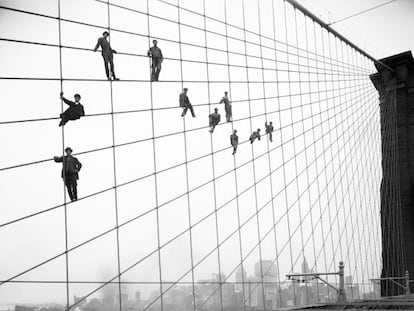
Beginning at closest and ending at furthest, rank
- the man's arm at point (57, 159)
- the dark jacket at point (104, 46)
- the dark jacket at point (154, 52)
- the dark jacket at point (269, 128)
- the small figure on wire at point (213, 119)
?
the man's arm at point (57, 159) → the dark jacket at point (104, 46) → the dark jacket at point (154, 52) → the small figure on wire at point (213, 119) → the dark jacket at point (269, 128)

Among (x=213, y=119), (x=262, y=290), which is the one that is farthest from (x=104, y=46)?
(x=262, y=290)

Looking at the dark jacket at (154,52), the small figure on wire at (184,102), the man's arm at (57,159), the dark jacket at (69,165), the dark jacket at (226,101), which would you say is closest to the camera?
the man's arm at (57,159)

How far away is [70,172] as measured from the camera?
21.0ft

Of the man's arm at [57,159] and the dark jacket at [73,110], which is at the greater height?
the dark jacket at [73,110]

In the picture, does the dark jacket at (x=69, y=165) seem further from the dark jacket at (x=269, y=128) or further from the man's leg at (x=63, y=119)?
the dark jacket at (x=269, y=128)

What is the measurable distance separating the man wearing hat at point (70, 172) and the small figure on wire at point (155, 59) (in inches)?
93.0

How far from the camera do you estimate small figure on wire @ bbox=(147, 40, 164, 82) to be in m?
8.29

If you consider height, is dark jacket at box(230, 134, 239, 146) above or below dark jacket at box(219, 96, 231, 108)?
below

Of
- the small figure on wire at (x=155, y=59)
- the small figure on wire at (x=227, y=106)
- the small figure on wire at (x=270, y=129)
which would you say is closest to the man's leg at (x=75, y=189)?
the small figure on wire at (x=155, y=59)

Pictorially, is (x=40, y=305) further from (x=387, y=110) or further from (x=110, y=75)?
(x=387, y=110)

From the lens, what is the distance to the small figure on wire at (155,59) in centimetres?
829

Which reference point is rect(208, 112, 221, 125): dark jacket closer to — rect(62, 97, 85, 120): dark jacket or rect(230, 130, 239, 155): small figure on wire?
rect(230, 130, 239, 155): small figure on wire

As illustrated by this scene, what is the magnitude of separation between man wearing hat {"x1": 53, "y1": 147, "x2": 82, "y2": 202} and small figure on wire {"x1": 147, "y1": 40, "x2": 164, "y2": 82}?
236 cm

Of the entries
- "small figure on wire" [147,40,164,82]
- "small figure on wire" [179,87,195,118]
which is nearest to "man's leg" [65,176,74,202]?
"small figure on wire" [147,40,164,82]
